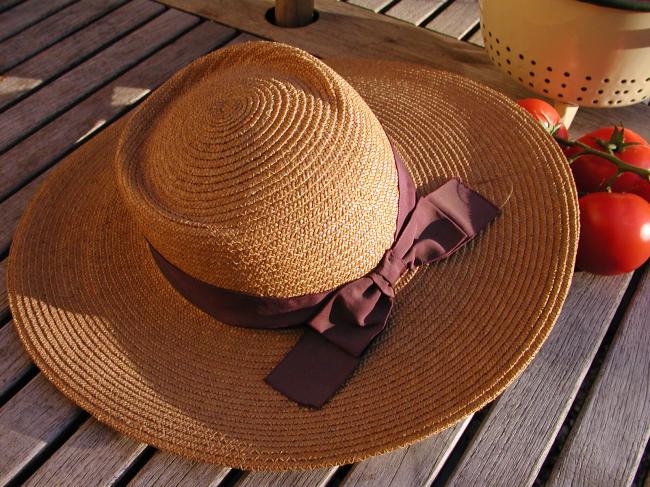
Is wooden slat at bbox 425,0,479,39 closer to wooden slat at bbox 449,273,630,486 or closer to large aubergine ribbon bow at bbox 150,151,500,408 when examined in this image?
wooden slat at bbox 449,273,630,486

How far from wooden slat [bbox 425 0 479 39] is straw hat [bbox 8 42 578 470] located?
0.98 metres

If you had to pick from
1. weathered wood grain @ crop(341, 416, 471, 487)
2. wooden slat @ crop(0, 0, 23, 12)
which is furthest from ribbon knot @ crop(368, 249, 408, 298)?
wooden slat @ crop(0, 0, 23, 12)

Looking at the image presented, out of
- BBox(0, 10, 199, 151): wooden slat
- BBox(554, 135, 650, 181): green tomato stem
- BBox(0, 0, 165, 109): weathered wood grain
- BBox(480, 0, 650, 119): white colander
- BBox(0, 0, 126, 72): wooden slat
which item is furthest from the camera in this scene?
BBox(0, 0, 126, 72): wooden slat

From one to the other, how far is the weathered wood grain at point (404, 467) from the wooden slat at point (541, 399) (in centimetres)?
4

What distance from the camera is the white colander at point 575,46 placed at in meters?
1.47

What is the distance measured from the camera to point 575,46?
155 cm

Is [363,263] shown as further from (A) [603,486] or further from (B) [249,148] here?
(A) [603,486]

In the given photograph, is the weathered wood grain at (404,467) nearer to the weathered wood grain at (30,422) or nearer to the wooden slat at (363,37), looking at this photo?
the weathered wood grain at (30,422)

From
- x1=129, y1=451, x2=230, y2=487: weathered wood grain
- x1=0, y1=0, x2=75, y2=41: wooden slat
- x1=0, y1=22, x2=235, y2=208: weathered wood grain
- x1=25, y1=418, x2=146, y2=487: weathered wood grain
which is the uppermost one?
x1=0, y1=0, x2=75, y2=41: wooden slat

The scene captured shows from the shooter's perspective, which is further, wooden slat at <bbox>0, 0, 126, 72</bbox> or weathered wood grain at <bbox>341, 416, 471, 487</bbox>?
wooden slat at <bbox>0, 0, 126, 72</bbox>

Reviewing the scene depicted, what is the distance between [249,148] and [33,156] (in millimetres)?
1038

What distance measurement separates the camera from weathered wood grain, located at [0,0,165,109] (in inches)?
88.0

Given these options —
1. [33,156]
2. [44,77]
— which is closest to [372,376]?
[33,156]

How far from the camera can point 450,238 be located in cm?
143
